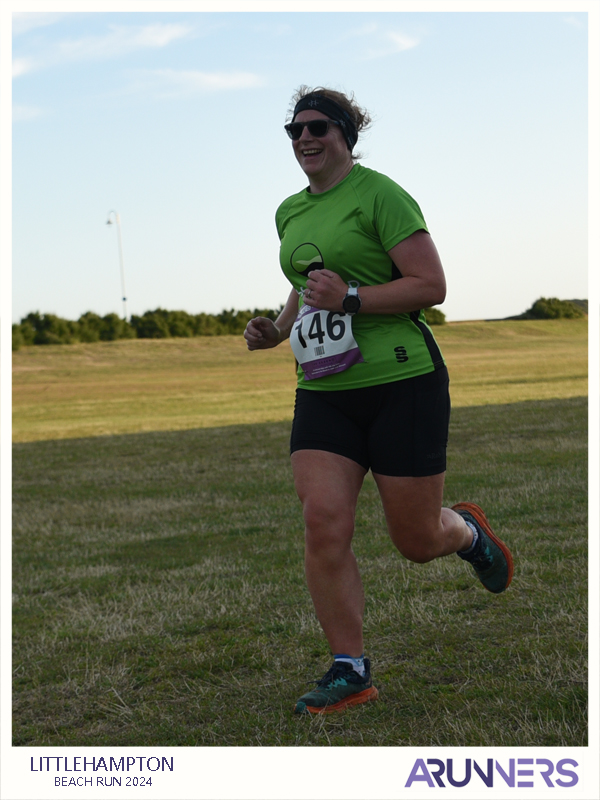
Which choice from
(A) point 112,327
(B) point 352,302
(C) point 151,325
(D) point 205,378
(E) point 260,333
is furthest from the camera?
(C) point 151,325

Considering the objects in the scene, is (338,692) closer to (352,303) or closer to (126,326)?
(352,303)

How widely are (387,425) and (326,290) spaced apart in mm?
606

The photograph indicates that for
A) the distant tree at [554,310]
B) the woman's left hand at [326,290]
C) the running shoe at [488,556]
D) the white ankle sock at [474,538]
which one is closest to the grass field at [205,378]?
the distant tree at [554,310]

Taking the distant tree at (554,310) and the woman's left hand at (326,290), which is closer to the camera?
the woman's left hand at (326,290)

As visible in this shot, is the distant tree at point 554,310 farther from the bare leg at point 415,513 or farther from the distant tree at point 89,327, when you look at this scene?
the bare leg at point 415,513

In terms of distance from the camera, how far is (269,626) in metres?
4.99

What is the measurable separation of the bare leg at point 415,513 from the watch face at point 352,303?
706mm

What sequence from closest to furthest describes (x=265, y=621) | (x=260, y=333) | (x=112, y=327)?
(x=260, y=333) < (x=265, y=621) < (x=112, y=327)

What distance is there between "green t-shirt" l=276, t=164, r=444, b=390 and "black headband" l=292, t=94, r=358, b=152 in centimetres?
17

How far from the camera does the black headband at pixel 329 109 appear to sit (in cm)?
384

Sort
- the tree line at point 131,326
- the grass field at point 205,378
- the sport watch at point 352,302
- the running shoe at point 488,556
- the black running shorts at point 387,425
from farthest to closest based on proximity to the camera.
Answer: the tree line at point 131,326 < the grass field at point 205,378 < the running shoe at point 488,556 < the black running shorts at point 387,425 < the sport watch at point 352,302

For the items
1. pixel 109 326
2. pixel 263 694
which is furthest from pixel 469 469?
pixel 109 326

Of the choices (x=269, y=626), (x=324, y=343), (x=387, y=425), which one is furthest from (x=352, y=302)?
(x=269, y=626)

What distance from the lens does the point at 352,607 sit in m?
3.81
